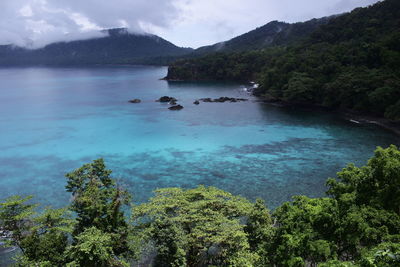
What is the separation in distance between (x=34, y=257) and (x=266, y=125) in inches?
1749

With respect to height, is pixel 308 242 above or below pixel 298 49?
below

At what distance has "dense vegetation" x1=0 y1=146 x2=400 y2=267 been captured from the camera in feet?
41.0

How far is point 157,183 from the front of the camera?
1171 inches

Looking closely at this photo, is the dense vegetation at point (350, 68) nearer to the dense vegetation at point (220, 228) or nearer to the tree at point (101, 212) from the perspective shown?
the dense vegetation at point (220, 228)

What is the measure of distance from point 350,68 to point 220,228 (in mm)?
56974

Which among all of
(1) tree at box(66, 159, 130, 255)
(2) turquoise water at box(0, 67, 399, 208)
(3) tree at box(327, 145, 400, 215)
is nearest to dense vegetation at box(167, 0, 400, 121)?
(2) turquoise water at box(0, 67, 399, 208)

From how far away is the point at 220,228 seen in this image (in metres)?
14.4

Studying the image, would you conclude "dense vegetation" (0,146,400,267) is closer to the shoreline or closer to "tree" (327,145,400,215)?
"tree" (327,145,400,215)

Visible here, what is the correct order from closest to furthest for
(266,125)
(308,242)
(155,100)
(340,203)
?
(308,242) < (340,203) < (266,125) < (155,100)

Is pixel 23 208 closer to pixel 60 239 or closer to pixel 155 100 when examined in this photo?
pixel 60 239

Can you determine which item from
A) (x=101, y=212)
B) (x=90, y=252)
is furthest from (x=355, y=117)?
(x=90, y=252)

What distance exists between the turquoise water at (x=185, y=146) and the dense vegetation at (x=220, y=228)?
9874 mm

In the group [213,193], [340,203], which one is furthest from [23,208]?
[340,203]

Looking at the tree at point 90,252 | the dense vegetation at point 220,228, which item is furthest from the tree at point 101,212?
the tree at point 90,252
